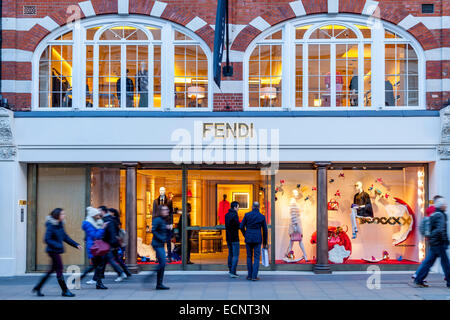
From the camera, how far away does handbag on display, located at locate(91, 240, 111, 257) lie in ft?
35.3

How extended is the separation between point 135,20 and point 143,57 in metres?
0.93

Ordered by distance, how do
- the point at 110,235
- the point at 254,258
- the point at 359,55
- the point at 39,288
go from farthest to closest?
the point at 359,55
the point at 254,258
the point at 110,235
the point at 39,288

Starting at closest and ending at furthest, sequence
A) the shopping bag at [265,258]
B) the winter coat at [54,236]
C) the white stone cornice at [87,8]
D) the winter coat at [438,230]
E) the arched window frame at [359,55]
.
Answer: the winter coat at [54,236]
the winter coat at [438,230]
the shopping bag at [265,258]
the arched window frame at [359,55]
the white stone cornice at [87,8]

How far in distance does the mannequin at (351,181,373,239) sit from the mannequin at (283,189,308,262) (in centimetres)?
135

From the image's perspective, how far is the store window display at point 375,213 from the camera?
1379 cm

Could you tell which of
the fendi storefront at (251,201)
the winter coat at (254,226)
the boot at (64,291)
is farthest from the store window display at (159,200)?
the boot at (64,291)

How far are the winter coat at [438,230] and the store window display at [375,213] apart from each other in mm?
3071

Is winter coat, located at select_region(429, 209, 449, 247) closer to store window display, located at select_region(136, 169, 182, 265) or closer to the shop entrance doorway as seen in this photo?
the shop entrance doorway

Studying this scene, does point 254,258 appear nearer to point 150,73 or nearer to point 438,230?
point 438,230

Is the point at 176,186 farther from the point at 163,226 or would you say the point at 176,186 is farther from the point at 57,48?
the point at 57,48

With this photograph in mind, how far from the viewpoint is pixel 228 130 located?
1334 cm

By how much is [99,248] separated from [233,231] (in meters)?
3.28

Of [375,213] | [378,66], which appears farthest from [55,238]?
[378,66]

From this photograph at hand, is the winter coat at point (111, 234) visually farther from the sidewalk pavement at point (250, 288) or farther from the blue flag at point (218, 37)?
the blue flag at point (218, 37)
